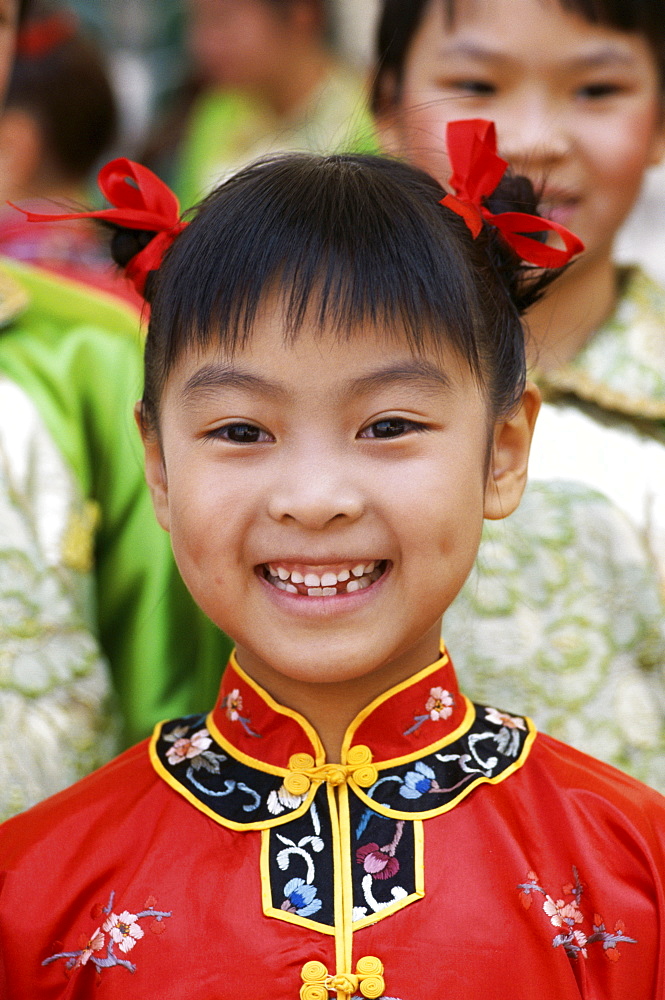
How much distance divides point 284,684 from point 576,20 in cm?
103

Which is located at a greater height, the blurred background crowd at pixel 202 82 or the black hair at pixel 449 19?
the black hair at pixel 449 19

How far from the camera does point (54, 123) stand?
330 centimetres

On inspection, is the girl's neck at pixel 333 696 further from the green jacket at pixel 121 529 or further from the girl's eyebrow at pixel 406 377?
the green jacket at pixel 121 529

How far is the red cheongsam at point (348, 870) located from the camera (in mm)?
1184

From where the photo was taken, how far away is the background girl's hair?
121cm

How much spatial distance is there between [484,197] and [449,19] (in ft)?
1.90

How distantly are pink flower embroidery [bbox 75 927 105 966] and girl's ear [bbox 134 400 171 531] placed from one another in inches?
16.2

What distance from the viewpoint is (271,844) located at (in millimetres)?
A: 1245

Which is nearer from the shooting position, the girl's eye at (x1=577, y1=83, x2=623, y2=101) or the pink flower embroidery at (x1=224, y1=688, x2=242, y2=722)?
the pink flower embroidery at (x1=224, y1=688, x2=242, y2=722)

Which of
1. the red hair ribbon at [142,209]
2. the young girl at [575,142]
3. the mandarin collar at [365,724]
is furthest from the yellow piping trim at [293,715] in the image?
the young girl at [575,142]

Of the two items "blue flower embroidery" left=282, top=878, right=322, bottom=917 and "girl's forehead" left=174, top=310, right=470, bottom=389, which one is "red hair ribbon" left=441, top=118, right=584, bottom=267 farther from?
"blue flower embroidery" left=282, top=878, right=322, bottom=917

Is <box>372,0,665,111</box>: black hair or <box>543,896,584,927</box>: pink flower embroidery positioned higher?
<box>372,0,665,111</box>: black hair

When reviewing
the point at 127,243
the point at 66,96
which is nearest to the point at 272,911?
the point at 127,243

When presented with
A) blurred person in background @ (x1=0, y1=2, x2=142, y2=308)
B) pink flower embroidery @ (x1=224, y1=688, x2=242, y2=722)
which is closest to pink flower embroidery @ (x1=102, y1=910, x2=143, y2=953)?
pink flower embroidery @ (x1=224, y1=688, x2=242, y2=722)
